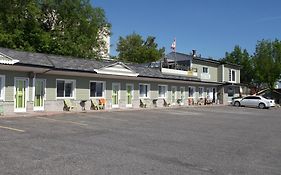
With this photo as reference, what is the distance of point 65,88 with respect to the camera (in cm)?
2567

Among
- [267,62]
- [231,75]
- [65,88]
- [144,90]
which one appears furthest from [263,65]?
[65,88]

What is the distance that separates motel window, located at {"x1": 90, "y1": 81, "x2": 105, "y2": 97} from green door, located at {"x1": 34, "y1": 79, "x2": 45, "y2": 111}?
4.83 meters

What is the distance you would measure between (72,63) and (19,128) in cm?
1177

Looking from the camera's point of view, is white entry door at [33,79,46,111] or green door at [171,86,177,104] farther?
green door at [171,86,177,104]

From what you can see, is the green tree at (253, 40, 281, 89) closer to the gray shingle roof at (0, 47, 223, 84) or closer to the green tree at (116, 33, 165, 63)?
the green tree at (116, 33, 165, 63)

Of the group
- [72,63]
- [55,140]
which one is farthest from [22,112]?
[55,140]

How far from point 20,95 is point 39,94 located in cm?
166

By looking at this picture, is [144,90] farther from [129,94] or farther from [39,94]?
[39,94]

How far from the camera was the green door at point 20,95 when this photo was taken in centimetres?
2209

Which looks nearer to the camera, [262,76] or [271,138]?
[271,138]

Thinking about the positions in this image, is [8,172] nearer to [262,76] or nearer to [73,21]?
[73,21]

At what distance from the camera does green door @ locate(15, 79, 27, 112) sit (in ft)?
72.5

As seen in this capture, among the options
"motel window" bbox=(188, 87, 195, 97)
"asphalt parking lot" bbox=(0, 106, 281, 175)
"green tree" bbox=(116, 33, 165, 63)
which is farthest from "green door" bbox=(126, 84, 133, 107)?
"green tree" bbox=(116, 33, 165, 63)

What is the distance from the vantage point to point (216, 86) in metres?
47.8
